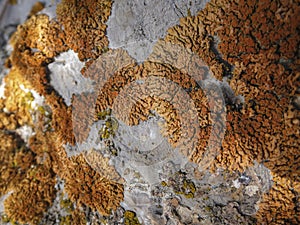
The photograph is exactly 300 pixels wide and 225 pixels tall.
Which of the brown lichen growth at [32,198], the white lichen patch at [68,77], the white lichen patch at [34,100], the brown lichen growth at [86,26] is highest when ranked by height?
the brown lichen growth at [86,26]

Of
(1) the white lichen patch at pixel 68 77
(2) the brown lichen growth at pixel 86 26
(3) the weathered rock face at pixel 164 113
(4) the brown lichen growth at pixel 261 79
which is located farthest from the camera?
(1) the white lichen patch at pixel 68 77

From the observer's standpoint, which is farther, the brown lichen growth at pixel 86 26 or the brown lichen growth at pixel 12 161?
the brown lichen growth at pixel 12 161

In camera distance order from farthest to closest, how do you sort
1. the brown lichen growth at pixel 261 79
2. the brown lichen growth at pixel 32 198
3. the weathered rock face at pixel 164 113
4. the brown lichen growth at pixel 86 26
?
the brown lichen growth at pixel 32 198 → the brown lichen growth at pixel 86 26 → the weathered rock face at pixel 164 113 → the brown lichen growth at pixel 261 79

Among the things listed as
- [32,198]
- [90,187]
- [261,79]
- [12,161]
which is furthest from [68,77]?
[261,79]

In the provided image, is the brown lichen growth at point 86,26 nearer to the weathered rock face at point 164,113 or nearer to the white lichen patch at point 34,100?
the weathered rock face at point 164,113

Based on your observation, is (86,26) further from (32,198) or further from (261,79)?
(32,198)

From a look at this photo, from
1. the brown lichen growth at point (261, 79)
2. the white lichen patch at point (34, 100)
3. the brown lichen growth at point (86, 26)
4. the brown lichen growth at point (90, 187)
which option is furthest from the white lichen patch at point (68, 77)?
the brown lichen growth at point (261, 79)

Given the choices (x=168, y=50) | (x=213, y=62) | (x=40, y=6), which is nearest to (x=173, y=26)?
(x=168, y=50)

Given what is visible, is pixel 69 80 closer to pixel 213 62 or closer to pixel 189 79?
pixel 189 79

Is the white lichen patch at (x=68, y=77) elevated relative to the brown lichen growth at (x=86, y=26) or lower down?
lower down
